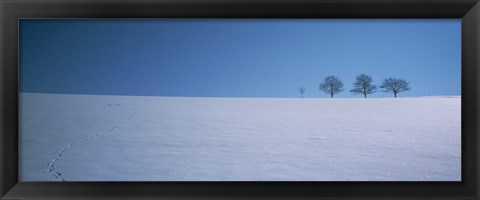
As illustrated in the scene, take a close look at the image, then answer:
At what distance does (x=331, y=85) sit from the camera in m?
2.46

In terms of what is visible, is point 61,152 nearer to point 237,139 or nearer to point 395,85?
point 237,139

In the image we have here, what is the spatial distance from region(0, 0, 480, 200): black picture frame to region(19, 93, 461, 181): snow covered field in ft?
0.18

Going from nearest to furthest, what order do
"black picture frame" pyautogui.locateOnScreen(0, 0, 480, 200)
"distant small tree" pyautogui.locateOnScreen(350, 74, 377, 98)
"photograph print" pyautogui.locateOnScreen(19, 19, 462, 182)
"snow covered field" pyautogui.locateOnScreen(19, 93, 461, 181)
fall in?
1. "black picture frame" pyautogui.locateOnScreen(0, 0, 480, 200)
2. "snow covered field" pyautogui.locateOnScreen(19, 93, 461, 181)
3. "photograph print" pyautogui.locateOnScreen(19, 19, 462, 182)
4. "distant small tree" pyautogui.locateOnScreen(350, 74, 377, 98)

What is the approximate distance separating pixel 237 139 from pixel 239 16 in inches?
51.2

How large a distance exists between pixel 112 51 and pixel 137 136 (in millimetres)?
557

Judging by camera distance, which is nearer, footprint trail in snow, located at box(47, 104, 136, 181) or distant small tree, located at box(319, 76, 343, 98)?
footprint trail in snow, located at box(47, 104, 136, 181)

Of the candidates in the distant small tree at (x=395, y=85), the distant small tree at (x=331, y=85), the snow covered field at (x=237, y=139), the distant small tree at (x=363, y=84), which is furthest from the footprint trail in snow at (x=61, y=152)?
the distant small tree at (x=395, y=85)

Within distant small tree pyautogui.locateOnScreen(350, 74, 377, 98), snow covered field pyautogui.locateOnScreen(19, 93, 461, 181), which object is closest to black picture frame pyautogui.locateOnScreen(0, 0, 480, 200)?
snow covered field pyautogui.locateOnScreen(19, 93, 461, 181)

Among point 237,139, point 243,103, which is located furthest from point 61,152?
point 243,103

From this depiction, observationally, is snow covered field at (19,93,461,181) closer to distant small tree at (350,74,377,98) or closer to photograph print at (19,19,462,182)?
photograph print at (19,19,462,182)

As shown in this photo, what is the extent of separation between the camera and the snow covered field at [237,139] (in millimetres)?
1703

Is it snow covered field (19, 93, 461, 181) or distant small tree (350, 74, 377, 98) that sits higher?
distant small tree (350, 74, 377, 98)

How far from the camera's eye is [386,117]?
2.89m

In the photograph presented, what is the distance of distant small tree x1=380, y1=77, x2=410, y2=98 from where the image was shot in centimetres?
244
